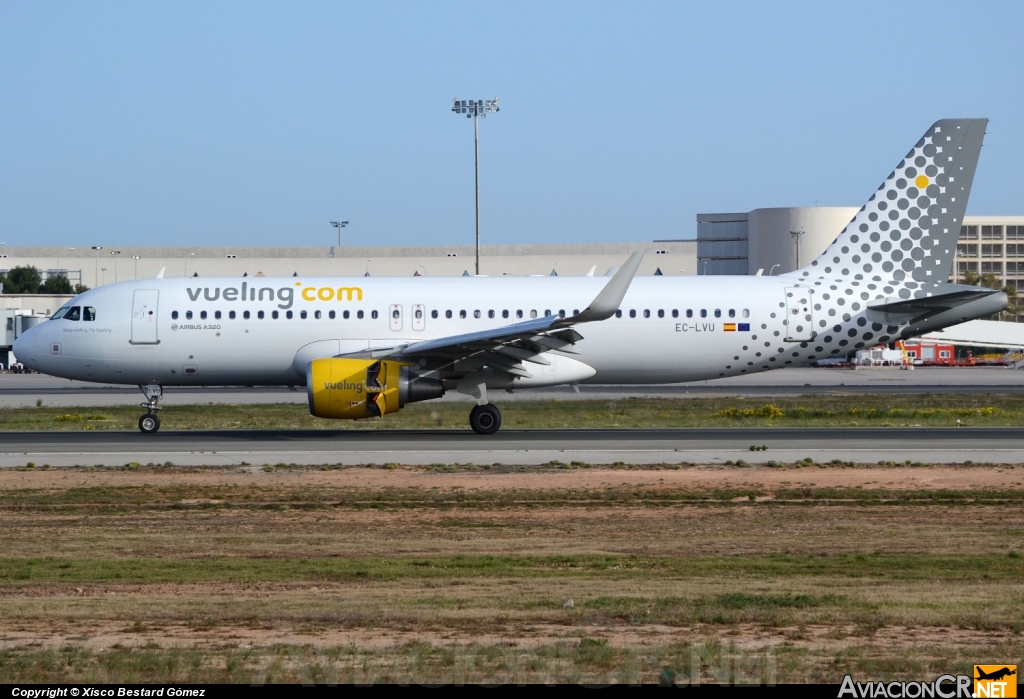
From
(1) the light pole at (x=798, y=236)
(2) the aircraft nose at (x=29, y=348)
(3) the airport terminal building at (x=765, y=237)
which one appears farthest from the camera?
(3) the airport terminal building at (x=765, y=237)

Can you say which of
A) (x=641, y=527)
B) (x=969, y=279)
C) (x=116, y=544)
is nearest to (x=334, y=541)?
(x=116, y=544)

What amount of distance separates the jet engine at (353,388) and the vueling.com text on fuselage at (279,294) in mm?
3364

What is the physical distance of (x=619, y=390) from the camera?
5084cm

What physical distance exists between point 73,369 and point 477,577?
66.9 ft

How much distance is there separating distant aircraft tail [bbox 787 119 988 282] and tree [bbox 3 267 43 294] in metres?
Answer: 90.9

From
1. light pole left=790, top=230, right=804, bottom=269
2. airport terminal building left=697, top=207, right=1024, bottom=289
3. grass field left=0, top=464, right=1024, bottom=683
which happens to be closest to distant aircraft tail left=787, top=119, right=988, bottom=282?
grass field left=0, top=464, right=1024, bottom=683

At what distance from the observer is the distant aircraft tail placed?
29.8 m

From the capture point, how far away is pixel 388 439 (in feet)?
88.1

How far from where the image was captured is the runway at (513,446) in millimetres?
22375

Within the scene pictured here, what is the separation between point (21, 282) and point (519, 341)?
302 ft

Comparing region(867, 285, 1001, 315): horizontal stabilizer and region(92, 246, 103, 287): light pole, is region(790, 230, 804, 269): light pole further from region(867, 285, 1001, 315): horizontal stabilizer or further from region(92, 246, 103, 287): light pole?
region(867, 285, 1001, 315): horizontal stabilizer

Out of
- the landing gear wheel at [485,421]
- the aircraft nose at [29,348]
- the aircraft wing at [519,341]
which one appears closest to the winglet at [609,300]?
the aircraft wing at [519,341]

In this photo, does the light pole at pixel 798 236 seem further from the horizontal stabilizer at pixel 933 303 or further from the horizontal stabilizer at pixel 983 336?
the horizontal stabilizer at pixel 933 303

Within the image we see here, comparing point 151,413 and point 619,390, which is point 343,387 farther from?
point 619,390
